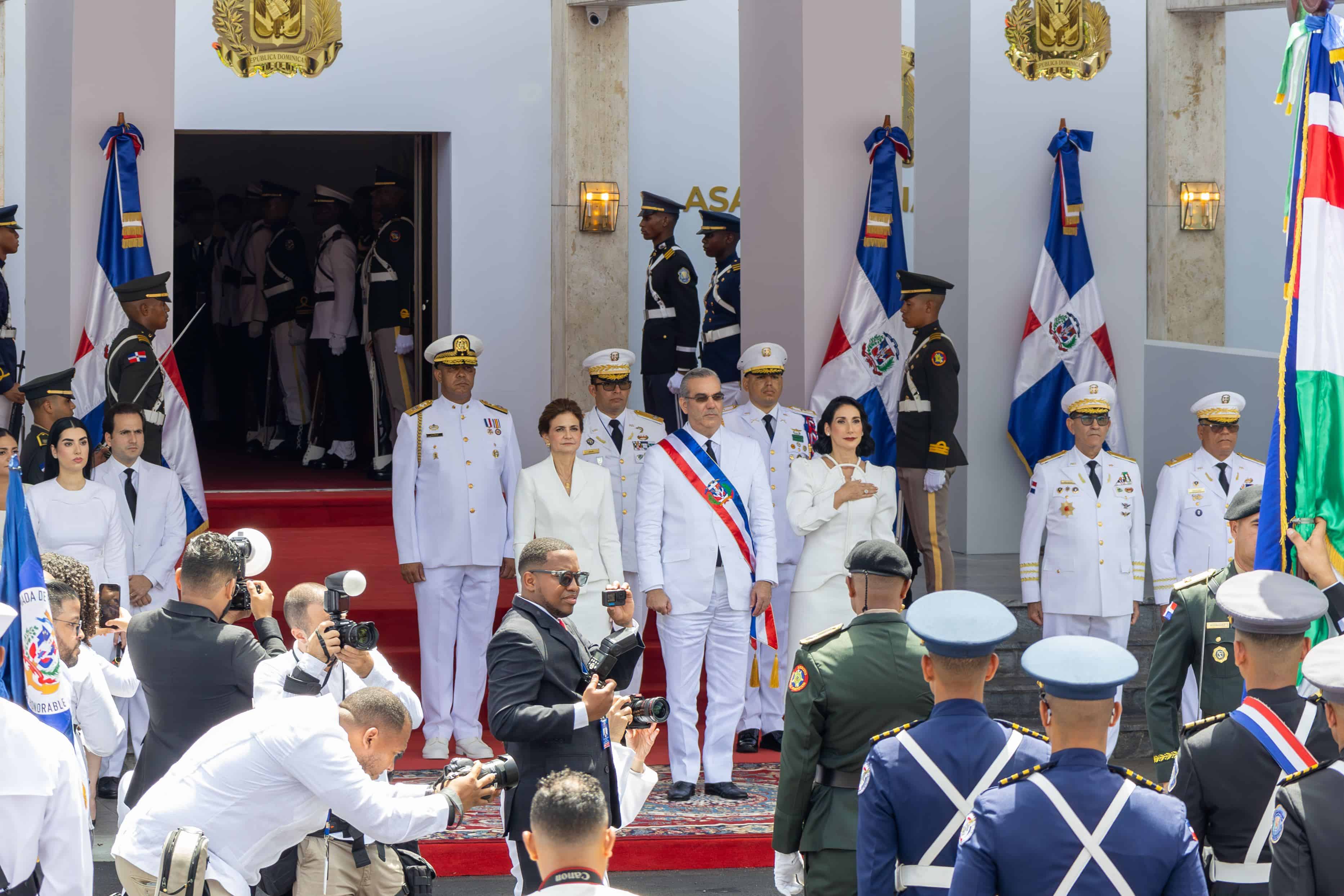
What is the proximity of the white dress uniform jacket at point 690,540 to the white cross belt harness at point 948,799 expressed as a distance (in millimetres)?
3668

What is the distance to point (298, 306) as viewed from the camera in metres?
13.3

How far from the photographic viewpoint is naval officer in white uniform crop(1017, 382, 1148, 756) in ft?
25.6

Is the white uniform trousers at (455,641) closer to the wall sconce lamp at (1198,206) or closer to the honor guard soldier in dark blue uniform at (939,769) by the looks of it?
the honor guard soldier in dark blue uniform at (939,769)

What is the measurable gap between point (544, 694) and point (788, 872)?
823 millimetres

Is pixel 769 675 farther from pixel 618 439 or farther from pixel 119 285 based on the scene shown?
pixel 119 285

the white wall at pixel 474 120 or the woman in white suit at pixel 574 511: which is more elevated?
the white wall at pixel 474 120

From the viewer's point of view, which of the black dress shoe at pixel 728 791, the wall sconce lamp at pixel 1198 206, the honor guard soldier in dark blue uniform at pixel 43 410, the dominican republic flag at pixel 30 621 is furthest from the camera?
the wall sconce lamp at pixel 1198 206

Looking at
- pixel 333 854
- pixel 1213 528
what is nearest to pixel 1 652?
pixel 333 854

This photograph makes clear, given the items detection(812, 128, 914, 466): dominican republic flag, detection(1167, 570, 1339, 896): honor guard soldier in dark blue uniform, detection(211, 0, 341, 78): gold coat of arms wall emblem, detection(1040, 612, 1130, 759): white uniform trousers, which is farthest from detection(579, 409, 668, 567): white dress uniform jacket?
detection(1167, 570, 1339, 896): honor guard soldier in dark blue uniform

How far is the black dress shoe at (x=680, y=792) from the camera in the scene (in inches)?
272

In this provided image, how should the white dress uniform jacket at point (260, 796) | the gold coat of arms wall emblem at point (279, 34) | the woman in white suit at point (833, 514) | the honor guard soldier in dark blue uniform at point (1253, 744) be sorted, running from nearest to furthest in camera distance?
the honor guard soldier in dark blue uniform at point (1253, 744), the white dress uniform jacket at point (260, 796), the woman in white suit at point (833, 514), the gold coat of arms wall emblem at point (279, 34)

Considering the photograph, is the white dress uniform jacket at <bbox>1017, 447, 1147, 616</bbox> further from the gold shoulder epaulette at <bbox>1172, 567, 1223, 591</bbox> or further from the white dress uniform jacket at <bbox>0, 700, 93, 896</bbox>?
the white dress uniform jacket at <bbox>0, 700, 93, 896</bbox>

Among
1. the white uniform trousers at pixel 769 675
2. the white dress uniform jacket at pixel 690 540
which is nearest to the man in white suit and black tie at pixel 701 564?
the white dress uniform jacket at pixel 690 540

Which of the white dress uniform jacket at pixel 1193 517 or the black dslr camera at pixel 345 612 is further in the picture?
the white dress uniform jacket at pixel 1193 517
